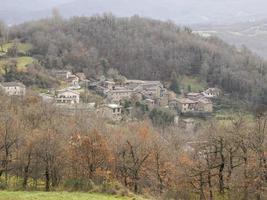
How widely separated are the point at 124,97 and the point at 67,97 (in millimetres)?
12744

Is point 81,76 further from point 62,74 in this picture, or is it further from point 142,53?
point 142,53

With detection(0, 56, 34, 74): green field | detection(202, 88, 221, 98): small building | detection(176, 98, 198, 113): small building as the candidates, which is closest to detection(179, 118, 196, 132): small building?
detection(176, 98, 198, 113): small building

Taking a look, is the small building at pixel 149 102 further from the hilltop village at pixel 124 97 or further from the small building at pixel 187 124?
the small building at pixel 187 124

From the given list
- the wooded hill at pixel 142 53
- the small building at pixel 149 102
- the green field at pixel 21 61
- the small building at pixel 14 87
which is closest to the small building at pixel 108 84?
the small building at pixel 149 102

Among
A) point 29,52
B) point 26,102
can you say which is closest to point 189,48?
point 29,52

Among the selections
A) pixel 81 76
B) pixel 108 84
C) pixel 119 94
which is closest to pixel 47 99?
pixel 119 94

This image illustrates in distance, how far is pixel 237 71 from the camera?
10519 centimetres

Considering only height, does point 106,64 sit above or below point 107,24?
below

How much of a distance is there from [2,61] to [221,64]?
151 feet

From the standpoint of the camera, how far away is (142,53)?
11581cm

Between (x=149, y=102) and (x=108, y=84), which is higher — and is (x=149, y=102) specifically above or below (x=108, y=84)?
below

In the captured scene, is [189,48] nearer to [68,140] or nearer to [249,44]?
[249,44]

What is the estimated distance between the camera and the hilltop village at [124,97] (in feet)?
249

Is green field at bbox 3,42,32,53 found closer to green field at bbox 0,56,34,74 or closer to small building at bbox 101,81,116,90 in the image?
green field at bbox 0,56,34,74
